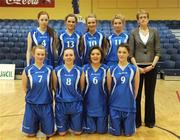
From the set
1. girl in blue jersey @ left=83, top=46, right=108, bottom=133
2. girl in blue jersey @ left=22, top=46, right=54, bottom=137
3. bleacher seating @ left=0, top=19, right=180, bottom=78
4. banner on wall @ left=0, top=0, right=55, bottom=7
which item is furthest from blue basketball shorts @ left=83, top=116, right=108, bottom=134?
banner on wall @ left=0, top=0, right=55, bottom=7

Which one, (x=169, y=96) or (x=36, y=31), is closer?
(x=36, y=31)

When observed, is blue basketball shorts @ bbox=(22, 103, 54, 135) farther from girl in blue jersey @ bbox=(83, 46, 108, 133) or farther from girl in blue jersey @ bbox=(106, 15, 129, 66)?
girl in blue jersey @ bbox=(106, 15, 129, 66)

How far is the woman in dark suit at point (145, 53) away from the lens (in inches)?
163

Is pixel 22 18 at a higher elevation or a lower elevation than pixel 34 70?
higher

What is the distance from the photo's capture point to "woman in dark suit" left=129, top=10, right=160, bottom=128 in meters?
4.13

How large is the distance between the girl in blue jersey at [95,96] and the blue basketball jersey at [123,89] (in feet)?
0.41

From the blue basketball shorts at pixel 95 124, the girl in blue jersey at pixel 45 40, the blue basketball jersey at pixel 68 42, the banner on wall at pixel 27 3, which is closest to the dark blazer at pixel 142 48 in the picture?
the blue basketball jersey at pixel 68 42

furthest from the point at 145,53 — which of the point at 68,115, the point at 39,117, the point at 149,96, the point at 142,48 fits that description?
the point at 39,117

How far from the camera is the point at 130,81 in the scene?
3910mm

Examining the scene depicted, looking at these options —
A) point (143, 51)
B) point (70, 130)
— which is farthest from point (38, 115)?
point (143, 51)

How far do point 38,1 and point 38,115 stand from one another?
10.4 metres

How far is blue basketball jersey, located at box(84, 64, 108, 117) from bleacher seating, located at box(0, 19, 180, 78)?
514cm

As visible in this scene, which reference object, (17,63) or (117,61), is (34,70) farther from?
(17,63)

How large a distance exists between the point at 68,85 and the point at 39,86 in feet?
1.05
